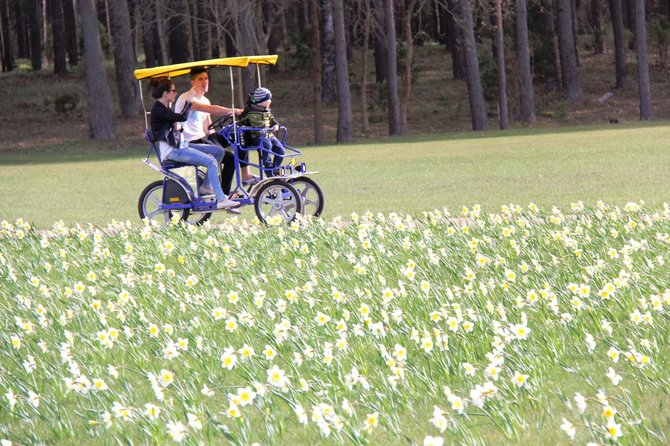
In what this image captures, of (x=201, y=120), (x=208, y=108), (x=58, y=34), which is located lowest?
(x=201, y=120)

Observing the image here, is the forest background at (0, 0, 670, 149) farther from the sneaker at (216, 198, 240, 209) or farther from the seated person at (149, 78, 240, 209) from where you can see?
the sneaker at (216, 198, 240, 209)

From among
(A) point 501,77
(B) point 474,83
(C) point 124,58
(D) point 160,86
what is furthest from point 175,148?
(C) point 124,58

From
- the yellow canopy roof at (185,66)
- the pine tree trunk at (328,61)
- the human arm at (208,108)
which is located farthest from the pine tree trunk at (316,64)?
the human arm at (208,108)

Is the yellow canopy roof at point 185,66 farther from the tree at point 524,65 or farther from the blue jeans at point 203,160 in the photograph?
the tree at point 524,65

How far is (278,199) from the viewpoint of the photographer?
13086 mm

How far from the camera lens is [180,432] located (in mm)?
4422

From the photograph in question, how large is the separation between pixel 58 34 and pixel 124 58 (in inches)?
543

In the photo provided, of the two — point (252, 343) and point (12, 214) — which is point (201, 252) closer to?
point (252, 343)

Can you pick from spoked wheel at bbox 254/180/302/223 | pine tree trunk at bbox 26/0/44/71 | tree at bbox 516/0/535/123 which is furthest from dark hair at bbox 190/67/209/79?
pine tree trunk at bbox 26/0/44/71

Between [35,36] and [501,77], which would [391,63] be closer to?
[501,77]

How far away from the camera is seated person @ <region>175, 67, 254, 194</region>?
505 inches

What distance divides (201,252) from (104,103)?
1177 inches

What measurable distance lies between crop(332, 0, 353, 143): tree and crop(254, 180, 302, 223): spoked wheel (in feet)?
75.2

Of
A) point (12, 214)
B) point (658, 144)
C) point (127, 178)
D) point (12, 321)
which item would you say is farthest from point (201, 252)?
point (658, 144)
